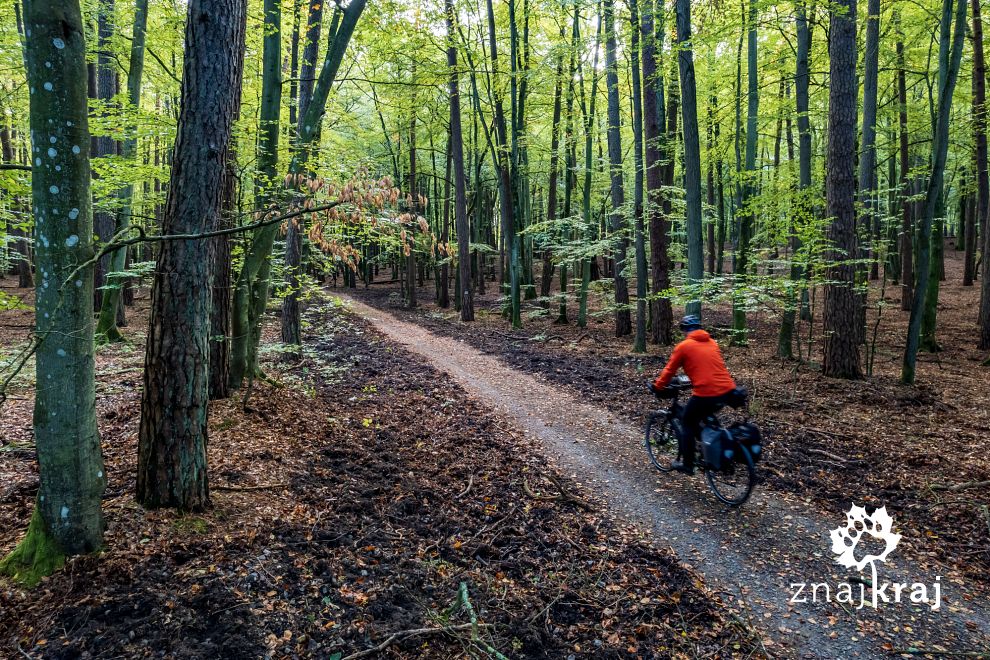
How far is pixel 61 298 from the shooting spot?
328 cm

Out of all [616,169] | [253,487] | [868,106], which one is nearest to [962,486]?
[253,487]

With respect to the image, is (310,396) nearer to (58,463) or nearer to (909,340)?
(58,463)

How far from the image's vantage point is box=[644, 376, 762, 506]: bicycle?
18.2 ft

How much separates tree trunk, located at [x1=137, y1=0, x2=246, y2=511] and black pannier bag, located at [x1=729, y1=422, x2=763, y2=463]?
5560mm

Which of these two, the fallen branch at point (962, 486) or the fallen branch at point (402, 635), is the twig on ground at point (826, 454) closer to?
the fallen branch at point (962, 486)

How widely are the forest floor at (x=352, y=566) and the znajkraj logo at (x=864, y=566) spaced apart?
0.89m

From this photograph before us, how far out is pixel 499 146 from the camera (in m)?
18.0

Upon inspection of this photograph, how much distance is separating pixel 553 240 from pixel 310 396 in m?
15.4

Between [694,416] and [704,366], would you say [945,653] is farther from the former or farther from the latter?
[704,366]

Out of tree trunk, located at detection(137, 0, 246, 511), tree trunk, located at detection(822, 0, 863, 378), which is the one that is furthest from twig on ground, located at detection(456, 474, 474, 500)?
tree trunk, located at detection(822, 0, 863, 378)

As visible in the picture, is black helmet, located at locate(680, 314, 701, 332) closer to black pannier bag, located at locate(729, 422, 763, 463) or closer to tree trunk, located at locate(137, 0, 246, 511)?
black pannier bag, located at locate(729, 422, 763, 463)

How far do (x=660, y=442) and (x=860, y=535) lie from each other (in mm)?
2541

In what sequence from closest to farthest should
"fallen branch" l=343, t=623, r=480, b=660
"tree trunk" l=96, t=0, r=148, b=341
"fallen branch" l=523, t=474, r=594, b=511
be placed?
1. "fallen branch" l=343, t=623, r=480, b=660
2. "fallen branch" l=523, t=474, r=594, b=511
3. "tree trunk" l=96, t=0, r=148, b=341

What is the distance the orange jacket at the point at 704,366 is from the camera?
5.87m
